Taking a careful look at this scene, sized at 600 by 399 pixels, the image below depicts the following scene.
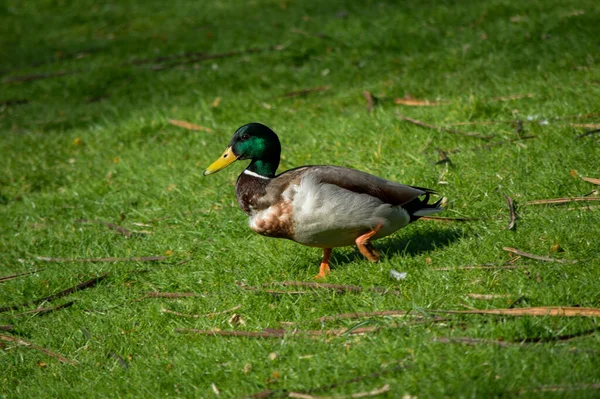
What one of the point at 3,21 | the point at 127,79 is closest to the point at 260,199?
the point at 127,79

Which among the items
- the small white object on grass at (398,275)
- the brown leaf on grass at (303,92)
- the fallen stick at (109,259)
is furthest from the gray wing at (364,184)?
the brown leaf on grass at (303,92)

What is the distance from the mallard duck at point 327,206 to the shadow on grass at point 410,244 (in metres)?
0.17

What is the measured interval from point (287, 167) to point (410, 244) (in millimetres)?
1950

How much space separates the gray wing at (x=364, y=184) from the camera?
443 cm

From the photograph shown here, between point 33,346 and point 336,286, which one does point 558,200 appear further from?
point 33,346

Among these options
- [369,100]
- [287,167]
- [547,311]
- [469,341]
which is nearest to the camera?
[469,341]

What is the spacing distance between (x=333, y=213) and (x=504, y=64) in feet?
13.6

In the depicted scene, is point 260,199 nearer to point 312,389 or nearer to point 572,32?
point 312,389

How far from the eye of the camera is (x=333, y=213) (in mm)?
4328

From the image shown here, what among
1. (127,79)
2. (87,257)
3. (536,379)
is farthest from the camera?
(127,79)

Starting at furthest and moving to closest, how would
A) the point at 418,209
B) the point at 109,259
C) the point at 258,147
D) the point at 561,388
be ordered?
the point at 109,259 → the point at 258,147 → the point at 418,209 → the point at 561,388

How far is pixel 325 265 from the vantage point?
4.66m

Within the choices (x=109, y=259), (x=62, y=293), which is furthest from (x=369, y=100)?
(x=62, y=293)

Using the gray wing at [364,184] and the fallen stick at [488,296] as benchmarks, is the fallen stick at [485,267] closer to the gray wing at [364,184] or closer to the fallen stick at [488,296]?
the fallen stick at [488,296]
